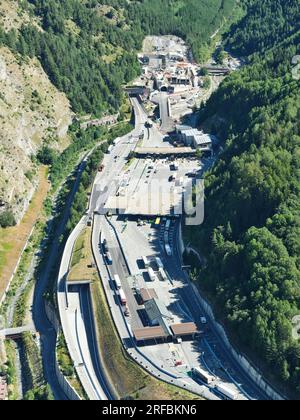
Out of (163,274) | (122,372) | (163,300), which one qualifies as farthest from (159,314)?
(163,274)

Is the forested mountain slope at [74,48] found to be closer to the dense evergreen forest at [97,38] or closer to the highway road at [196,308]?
the dense evergreen forest at [97,38]

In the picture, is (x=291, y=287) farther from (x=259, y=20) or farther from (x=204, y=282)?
(x=259, y=20)

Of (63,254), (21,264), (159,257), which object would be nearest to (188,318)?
(159,257)

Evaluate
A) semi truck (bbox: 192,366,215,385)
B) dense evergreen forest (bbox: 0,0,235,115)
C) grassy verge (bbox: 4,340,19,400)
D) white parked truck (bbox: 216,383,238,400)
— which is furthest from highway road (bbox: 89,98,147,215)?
white parked truck (bbox: 216,383,238,400)

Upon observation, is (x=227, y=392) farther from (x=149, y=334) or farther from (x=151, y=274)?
(x=151, y=274)

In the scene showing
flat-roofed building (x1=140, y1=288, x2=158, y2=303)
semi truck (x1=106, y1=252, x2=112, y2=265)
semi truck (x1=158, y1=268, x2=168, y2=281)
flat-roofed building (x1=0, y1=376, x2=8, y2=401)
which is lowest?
flat-roofed building (x1=0, y1=376, x2=8, y2=401)

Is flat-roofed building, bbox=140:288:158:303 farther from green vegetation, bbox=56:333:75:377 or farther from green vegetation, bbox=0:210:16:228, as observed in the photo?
green vegetation, bbox=0:210:16:228
